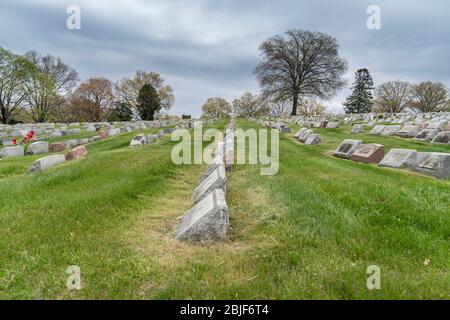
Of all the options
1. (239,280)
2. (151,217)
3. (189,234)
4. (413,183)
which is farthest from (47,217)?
(413,183)

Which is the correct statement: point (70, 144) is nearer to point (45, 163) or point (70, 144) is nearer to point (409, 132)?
point (45, 163)

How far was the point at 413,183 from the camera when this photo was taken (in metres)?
5.12

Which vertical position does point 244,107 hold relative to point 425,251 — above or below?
above

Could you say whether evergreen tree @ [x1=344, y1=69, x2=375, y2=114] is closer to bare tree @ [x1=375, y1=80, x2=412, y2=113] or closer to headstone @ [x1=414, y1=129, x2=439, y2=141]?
bare tree @ [x1=375, y1=80, x2=412, y2=113]

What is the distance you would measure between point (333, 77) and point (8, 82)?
140 ft

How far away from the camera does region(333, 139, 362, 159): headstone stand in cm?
912

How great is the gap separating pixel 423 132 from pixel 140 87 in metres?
55.5

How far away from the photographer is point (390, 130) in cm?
1416

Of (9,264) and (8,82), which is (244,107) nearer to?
(8,82)

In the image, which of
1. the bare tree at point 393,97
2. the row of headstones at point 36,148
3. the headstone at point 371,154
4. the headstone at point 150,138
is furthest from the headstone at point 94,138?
the bare tree at point 393,97

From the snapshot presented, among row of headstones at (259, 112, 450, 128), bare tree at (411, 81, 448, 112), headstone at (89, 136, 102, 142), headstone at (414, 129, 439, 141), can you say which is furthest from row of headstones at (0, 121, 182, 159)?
bare tree at (411, 81, 448, 112)

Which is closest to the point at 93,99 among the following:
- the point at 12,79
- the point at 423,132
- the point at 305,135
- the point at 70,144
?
the point at 12,79

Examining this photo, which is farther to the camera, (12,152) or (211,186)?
(12,152)

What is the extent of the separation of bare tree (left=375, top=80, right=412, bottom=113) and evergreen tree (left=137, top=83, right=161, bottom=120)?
51.7 metres
